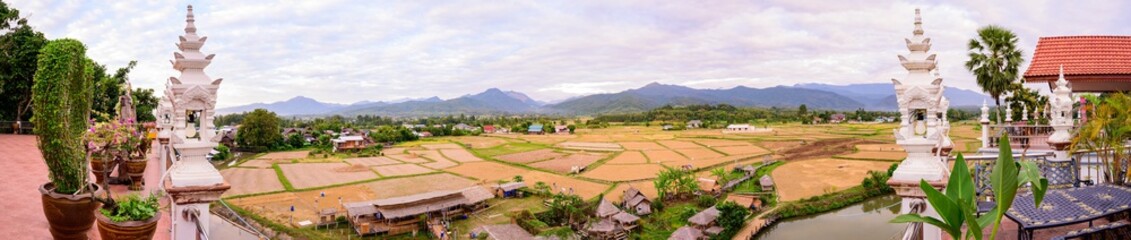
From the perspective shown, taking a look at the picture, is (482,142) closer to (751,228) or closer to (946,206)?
(751,228)

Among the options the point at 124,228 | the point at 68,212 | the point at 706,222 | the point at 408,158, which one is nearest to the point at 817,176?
the point at 706,222

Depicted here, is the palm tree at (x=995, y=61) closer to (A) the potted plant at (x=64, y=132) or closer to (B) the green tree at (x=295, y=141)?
(A) the potted plant at (x=64, y=132)

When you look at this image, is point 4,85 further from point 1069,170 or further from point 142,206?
point 1069,170

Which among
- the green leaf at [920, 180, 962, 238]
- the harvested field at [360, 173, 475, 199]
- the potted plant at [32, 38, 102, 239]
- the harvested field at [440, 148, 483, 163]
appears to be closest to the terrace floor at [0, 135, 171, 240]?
the potted plant at [32, 38, 102, 239]

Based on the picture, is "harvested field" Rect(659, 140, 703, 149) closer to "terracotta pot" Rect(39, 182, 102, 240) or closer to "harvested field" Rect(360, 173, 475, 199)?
"harvested field" Rect(360, 173, 475, 199)

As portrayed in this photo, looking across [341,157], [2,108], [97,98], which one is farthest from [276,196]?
[341,157]

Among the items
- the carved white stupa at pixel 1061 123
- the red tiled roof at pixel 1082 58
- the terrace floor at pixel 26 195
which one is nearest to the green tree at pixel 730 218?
the red tiled roof at pixel 1082 58
